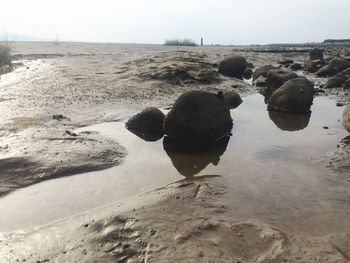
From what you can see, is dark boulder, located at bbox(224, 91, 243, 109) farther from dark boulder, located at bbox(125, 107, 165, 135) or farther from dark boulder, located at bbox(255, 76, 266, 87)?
dark boulder, located at bbox(255, 76, 266, 87)

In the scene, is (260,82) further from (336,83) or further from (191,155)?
(191,155)

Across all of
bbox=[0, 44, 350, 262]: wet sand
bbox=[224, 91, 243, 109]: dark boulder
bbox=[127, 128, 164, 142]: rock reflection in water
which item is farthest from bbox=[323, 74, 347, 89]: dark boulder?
bbox=[127, 128, 164, 142]: rock reflection in water

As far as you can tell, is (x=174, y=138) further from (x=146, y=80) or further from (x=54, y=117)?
(x=146, y=80)

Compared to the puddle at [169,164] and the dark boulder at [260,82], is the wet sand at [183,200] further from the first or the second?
the dark boulder at [260,82]

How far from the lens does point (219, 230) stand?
3.97 m

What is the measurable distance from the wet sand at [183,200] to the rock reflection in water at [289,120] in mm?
91

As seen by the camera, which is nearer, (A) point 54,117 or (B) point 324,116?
(A) point 54,117

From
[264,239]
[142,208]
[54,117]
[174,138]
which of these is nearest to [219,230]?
[264,239]

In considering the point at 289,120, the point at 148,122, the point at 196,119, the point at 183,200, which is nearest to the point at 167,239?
the point at 183,200

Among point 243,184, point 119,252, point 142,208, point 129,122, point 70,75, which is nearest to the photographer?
point 119,252

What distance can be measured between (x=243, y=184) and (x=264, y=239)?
156 centimetres

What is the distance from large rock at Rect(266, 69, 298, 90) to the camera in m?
14.0

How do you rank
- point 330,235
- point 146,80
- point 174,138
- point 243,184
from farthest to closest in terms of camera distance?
1. point 146,80
2. point 174,138
3. point 243,184
4. point 330,235

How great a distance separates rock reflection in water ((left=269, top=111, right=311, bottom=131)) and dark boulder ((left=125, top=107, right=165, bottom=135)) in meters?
2.76
